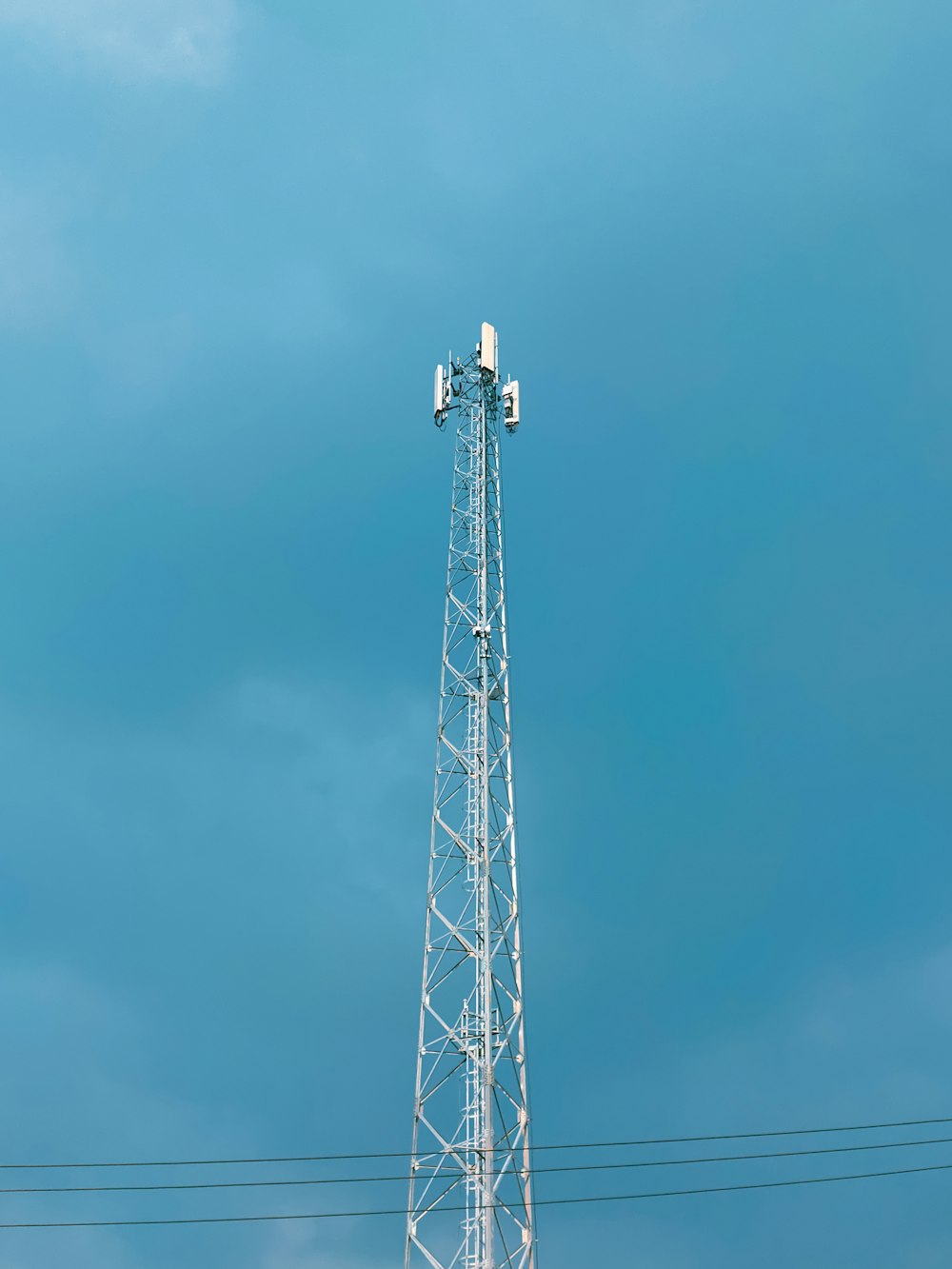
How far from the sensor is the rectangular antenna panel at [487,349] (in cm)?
6944

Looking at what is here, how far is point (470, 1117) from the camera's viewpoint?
5306 centimetres

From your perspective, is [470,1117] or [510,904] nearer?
[470,1117]

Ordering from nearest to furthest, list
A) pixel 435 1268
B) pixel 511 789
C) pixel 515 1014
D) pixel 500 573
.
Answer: pixel 435 1268 < pixel 515 1014 < pixel 511 789 < pixel 500 573

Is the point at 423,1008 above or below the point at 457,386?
below

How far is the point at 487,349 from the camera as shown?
69750 mm

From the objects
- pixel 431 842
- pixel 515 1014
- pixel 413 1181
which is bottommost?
pixel 413 1181

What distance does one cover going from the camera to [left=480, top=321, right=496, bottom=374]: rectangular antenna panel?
69.4 metres

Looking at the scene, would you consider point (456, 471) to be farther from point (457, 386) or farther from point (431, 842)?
point (431, 842)

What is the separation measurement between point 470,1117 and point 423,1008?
4.77 m

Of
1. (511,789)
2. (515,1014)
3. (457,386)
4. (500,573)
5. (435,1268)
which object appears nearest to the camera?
(435,1268)

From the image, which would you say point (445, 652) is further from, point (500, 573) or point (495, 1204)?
point (495, 1204)

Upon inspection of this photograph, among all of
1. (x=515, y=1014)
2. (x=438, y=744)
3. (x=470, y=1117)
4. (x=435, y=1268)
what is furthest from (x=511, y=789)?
(x=435, y=1268)

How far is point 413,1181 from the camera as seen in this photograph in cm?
5247

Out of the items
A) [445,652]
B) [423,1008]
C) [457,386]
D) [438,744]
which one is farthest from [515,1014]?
[457,386]
